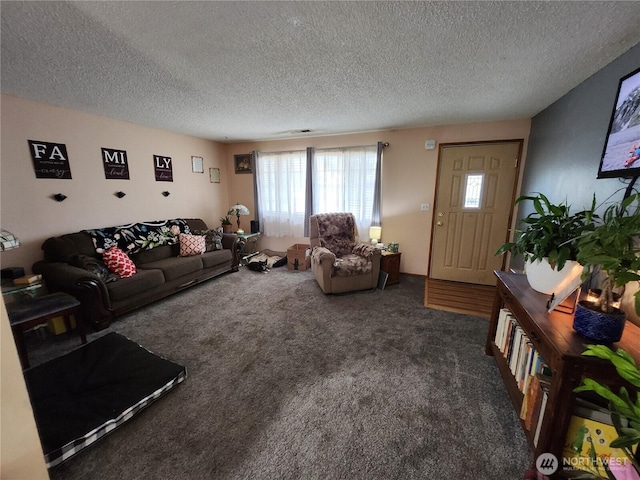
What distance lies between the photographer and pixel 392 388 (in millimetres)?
1765

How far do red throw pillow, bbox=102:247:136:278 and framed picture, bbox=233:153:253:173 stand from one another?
2.74 metres

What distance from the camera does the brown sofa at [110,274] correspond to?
2396 mm

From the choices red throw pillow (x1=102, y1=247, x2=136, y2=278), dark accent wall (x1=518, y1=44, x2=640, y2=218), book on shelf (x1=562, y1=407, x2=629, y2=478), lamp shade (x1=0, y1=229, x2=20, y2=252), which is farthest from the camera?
red throw pillow (x1=102, y1=247, x2=136, y2=278)

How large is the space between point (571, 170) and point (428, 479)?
2.57 m

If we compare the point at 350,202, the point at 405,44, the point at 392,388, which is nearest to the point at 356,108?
the point at 405,44

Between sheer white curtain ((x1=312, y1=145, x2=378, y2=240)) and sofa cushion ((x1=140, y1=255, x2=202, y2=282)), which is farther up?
sheer white curtain ((x1=312, y1=145, x2=378, y2=240))

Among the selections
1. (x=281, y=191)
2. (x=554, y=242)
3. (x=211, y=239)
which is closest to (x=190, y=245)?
(x=211, y=239)

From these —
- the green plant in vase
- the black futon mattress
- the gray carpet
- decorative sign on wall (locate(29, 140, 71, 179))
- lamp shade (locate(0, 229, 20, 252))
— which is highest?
decorative sign on wall (locate(29, 140, 71, 179))

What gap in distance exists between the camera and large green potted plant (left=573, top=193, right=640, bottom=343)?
96 cm

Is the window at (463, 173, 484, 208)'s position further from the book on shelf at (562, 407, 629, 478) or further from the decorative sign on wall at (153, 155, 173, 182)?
the decorative sign on wall at (153, 155, 173, 182)

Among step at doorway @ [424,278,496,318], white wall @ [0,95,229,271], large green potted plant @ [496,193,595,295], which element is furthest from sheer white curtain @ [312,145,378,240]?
large green potted plant @ [496,193,595,295]

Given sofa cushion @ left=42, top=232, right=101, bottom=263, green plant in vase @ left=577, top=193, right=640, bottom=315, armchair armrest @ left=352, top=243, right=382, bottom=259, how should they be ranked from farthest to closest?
armchair armrest @ left=352, top=243, right=382, bottom=259, sofa cushion @ left=42, top=232, right=101, bottom=263, green plant in vase @ left=577, top=193, right=640, bottom=315

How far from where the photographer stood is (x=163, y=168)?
3.88 m

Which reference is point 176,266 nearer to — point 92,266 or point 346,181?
point 92,266
